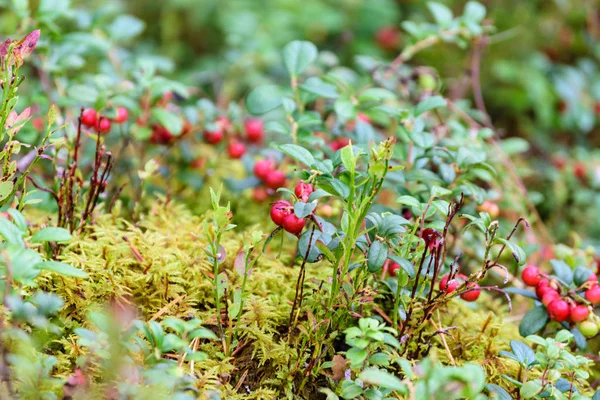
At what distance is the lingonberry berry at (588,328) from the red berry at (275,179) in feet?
3.44

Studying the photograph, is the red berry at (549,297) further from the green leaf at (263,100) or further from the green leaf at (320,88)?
the green leaf at (263,100)

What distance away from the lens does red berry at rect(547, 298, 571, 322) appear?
154cm

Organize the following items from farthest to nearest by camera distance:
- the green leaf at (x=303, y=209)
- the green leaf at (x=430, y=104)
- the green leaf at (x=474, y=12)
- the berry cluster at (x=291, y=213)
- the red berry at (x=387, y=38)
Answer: the red berry at (x=387, y=38) → the green leaf at (x=474, y=12) → the green leaf at (x=430, y=104) → the berry cluster at (x=291, y=213) → the green leaf at (x=303, y=209)

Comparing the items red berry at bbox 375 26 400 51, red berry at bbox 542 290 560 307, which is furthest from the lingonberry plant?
red berry at bbox 375 26 400 51

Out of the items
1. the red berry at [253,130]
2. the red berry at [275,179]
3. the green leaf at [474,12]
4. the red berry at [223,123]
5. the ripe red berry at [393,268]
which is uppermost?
the green leaf at [474,12]

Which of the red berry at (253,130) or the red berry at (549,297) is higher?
the red berry at (253,130)

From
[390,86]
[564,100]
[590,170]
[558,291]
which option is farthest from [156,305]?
[564,100]

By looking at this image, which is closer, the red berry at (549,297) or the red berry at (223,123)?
the red berry at (549,297)

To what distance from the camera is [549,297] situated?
158 cm

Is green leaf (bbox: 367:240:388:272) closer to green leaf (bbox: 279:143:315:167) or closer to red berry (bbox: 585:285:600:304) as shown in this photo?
green leaf (bbox: 279:143:315:167)

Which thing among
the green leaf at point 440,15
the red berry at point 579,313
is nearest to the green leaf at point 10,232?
the red berry at point 579,313

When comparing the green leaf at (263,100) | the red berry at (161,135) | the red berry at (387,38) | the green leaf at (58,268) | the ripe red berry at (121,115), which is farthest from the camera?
the red berry at (387,38)

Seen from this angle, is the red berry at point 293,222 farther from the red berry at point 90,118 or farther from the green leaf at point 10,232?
the red berry at point 90,118

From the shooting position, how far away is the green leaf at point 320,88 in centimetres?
185
